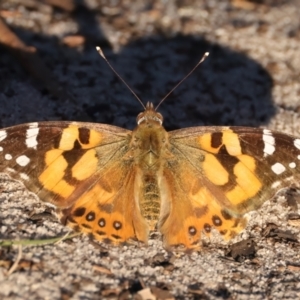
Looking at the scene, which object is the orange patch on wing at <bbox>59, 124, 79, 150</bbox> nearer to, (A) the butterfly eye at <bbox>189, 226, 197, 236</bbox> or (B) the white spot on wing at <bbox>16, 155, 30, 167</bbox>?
(B) the white spot on wing at <bbox>16, 155, 30, 167</bbox>

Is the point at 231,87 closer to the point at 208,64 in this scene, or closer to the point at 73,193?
the point at 208,64

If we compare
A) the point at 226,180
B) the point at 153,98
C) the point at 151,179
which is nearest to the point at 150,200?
the point at 151,179

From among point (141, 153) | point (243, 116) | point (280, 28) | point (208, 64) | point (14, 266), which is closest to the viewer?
point (14, 266)

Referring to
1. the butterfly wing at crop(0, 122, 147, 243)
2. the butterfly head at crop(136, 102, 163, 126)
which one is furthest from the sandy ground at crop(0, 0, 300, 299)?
the butterfly head at crop(136, 102, 163, 126)

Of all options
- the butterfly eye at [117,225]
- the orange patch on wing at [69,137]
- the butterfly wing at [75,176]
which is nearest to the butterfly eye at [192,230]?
the butterfly wing at [75,176]

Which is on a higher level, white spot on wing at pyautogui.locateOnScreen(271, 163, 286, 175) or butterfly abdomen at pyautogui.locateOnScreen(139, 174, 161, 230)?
white spot on wing at pyautogui.locateOnScreen(271, 163, 286, 175)

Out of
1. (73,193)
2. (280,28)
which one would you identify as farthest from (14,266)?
(280,28)

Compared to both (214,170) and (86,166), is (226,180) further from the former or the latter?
(86,166)
